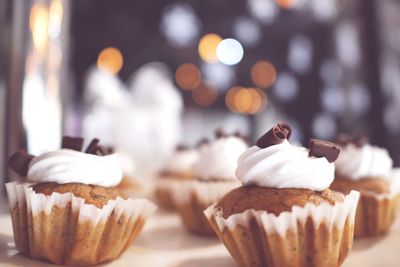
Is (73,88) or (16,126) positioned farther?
(73,88)

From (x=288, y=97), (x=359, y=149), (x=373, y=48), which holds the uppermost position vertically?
(x=373, y=48)

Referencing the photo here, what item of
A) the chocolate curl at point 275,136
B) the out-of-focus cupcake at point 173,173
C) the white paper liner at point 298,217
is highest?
the chocolate curl at point 275,136

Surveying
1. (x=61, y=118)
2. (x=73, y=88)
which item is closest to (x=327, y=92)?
(x=73, y=88)

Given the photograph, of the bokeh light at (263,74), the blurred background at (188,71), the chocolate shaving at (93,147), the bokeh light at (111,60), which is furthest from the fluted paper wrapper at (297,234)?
the bokeh light at (263,74)

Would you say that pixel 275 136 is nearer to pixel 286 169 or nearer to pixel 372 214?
pixel 286 169

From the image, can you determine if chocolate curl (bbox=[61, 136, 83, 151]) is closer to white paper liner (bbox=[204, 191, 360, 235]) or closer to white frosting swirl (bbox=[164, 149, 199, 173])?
white paper liner (bbox=[204, 191, 360, 235])

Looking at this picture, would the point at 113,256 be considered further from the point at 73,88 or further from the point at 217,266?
the point at 73,88

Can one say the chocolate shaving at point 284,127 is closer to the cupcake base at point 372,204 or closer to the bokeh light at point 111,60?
the cupcake base at point 372,204
